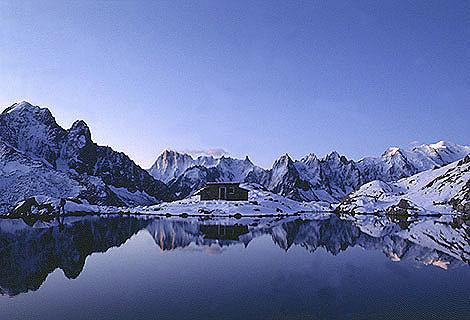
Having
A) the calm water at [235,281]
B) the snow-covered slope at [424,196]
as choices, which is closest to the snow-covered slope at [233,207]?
the snow-covered slope at [424,196]

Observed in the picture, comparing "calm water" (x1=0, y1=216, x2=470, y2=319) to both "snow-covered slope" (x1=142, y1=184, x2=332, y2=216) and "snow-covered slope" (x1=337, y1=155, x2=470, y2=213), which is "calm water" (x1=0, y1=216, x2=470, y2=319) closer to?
"snow-covered slope" (x1=142, y1=184, x2=332, y2=216)

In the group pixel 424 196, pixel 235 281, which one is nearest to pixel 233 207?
pixel 424 196

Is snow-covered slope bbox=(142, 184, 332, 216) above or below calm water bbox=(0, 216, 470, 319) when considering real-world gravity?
above

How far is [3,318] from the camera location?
1781cm

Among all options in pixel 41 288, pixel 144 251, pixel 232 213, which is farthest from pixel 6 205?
pixel 41 288

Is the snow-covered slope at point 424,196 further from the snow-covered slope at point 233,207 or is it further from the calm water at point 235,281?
the calm water at point 235,281

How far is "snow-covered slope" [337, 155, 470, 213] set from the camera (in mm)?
120625

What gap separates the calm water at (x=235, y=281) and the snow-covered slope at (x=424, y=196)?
3305 inches

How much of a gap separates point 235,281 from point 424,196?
13286cm

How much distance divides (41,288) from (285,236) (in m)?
39.5

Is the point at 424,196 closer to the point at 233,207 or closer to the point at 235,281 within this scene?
the point at 233,207

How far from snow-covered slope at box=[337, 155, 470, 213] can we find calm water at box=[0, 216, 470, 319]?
83941mm

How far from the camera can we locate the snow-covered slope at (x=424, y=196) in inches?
4749

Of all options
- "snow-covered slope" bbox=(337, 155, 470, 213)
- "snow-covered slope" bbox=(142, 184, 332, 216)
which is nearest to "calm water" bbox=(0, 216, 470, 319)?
"snow-covered slope" bbox=(142, 184, 332, 216)
